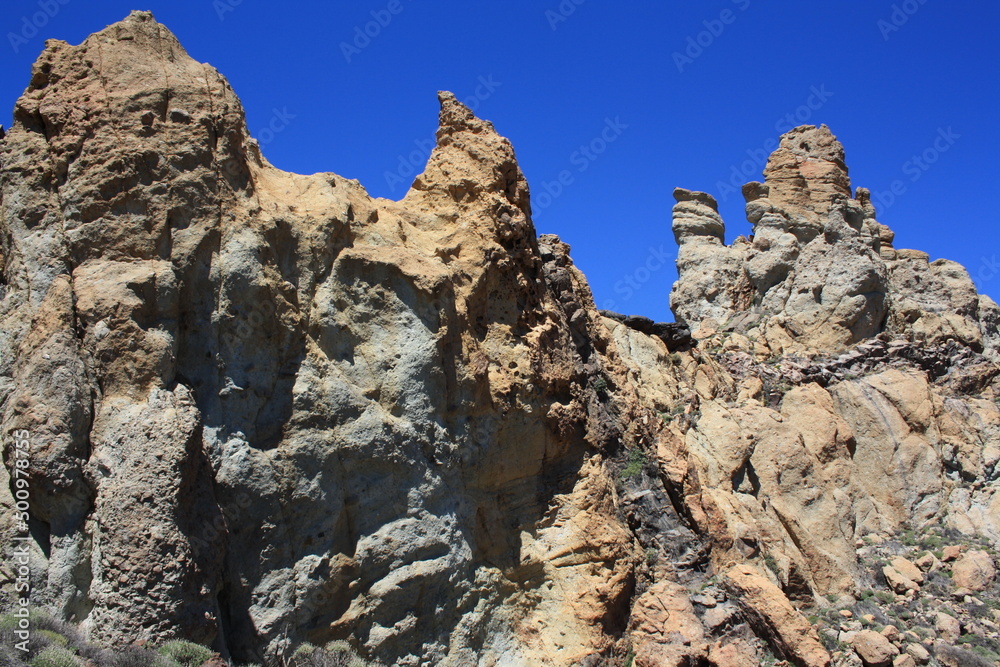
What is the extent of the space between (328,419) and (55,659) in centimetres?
454

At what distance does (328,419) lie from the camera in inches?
441

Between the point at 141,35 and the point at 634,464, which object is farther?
the point at 634,464

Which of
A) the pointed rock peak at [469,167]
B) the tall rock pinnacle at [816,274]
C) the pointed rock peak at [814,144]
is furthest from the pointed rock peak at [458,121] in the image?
the pointed rock peak at [814,144]

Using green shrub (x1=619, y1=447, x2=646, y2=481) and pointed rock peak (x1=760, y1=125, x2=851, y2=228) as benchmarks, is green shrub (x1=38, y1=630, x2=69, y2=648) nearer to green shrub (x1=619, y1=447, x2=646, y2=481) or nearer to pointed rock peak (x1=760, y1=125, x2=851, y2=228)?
green shrub (x1=619, y1=447, x2=646, y2=481)

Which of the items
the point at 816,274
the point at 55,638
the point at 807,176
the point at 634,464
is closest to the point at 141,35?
the point at 55,638

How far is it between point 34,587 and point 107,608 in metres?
0.93

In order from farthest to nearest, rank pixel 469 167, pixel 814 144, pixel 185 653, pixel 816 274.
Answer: pixel 814 144
pixel 816 274
pixel 469 167
pixel 185 653

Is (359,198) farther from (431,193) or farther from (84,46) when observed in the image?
(84,46)

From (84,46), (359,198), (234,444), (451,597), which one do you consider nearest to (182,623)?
(234,444)

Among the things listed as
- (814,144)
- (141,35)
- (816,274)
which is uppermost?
(814,144)

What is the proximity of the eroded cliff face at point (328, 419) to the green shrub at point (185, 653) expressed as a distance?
0.22m

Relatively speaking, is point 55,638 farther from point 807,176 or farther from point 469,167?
point 807,176

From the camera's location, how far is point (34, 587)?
342 inches

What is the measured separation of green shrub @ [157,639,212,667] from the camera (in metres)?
8.34
